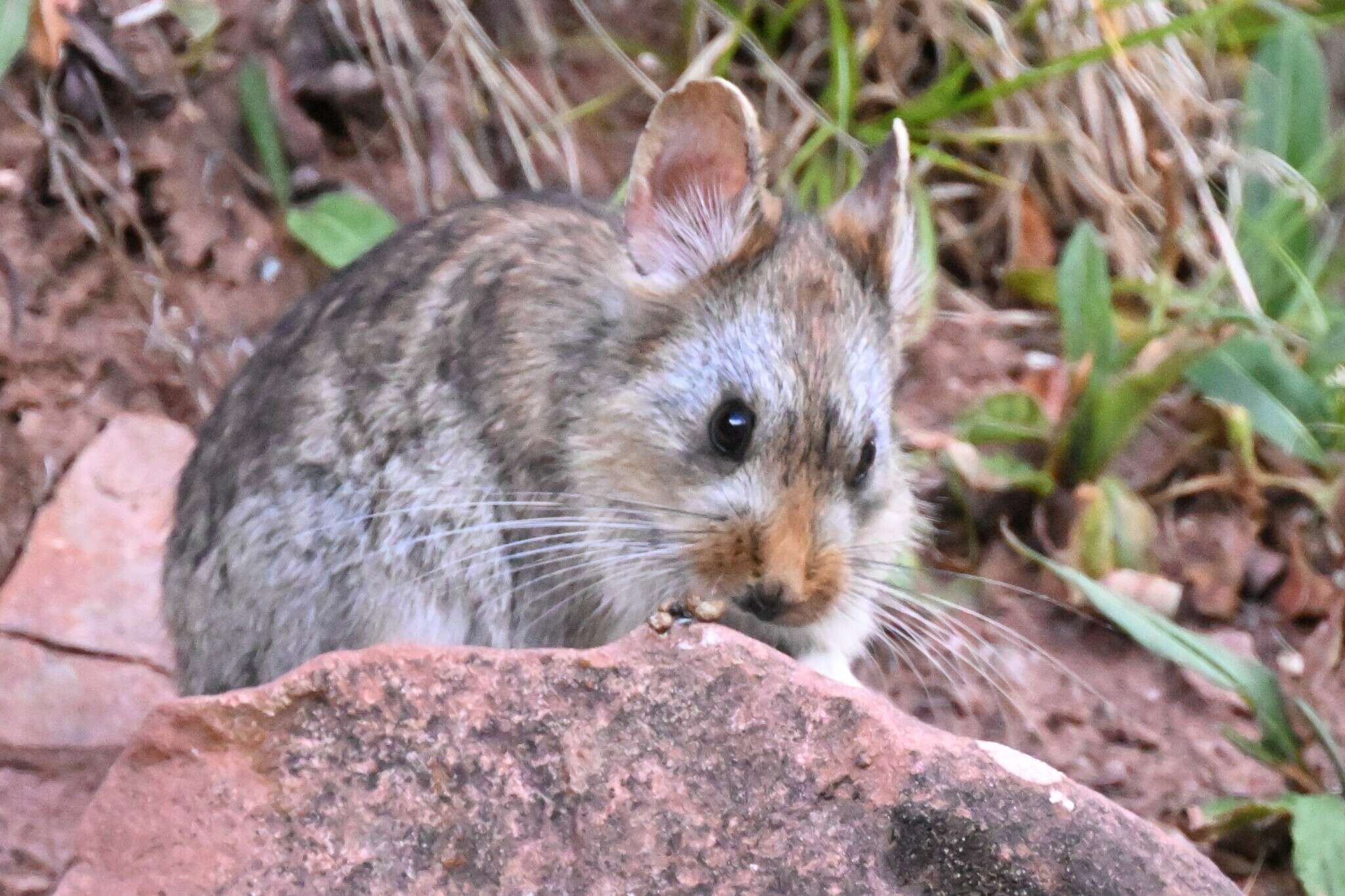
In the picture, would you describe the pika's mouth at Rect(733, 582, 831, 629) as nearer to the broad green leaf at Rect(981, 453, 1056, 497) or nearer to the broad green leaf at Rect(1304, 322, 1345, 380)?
the broad green leaf at Rect(981, 453, 1056, 497)

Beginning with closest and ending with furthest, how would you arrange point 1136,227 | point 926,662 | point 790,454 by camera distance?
1. point 790,454
2. point 926,662
3. point 1136,227

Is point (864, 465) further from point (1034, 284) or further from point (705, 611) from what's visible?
point (1034, 284)

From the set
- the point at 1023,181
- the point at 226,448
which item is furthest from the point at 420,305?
the point at 1023,181

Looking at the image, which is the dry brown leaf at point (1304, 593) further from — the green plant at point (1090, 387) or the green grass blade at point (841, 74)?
the green grass blade at point (841, 74)

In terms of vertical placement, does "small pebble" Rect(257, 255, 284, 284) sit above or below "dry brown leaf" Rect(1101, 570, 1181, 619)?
above

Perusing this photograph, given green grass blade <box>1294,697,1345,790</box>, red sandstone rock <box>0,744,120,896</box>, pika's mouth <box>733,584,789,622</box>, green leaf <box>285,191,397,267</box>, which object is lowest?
red sandstone rock <box>0,744,120,896</box>

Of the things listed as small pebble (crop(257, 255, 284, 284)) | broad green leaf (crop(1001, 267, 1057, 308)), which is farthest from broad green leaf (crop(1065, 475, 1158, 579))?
small pebble (crop(257, 255, 284, 284))

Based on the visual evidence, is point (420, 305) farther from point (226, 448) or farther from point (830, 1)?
point (830, 1)
